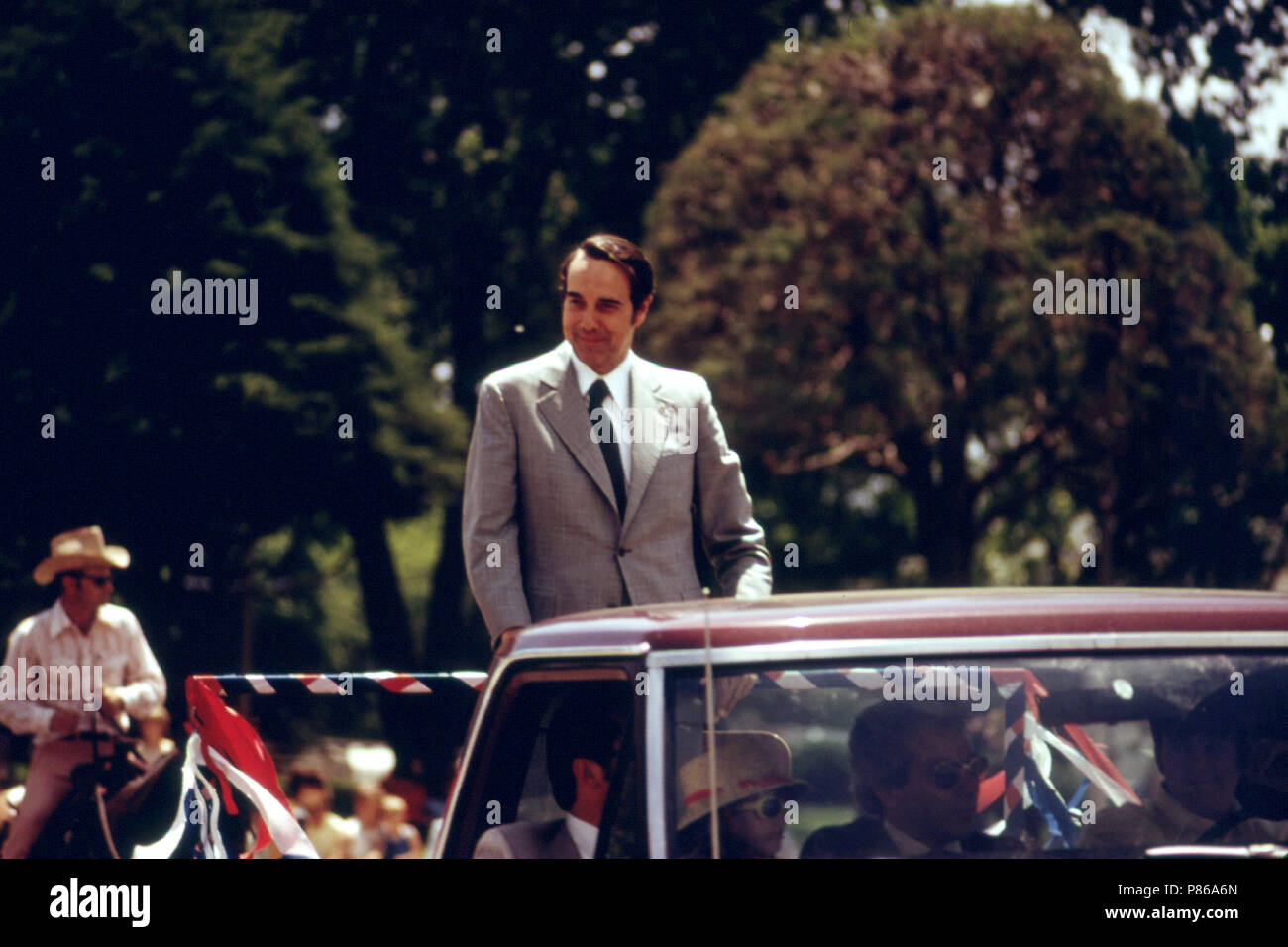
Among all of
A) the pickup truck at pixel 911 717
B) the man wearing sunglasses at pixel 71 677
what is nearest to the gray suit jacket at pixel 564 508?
the pickup truck at pixel 911 717

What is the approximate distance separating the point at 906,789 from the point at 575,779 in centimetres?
60

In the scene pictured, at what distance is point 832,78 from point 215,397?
7035 millimetres

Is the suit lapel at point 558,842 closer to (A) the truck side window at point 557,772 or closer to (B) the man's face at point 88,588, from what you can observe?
(A) the truck side window at point 557,772

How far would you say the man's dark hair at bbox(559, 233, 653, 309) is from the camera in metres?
4.48

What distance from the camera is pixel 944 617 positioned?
2.72 meters

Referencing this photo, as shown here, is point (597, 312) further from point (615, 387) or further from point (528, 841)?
point (528, 841)

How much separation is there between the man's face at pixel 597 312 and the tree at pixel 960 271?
12717 millimetres

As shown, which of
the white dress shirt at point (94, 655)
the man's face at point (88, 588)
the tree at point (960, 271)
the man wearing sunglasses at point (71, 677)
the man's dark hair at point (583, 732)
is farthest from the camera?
the tree at point (960, 271)

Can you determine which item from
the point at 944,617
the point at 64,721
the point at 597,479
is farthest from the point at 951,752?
the point at 64,721

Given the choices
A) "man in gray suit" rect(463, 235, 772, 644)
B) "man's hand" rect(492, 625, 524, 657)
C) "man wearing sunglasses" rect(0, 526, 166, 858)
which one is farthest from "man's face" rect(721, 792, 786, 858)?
"man wearing sunglasses" rect(0, 526, 166, 858)

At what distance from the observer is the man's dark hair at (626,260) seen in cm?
448

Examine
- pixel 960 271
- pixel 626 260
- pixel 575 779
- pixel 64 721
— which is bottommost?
pixel 64 721
